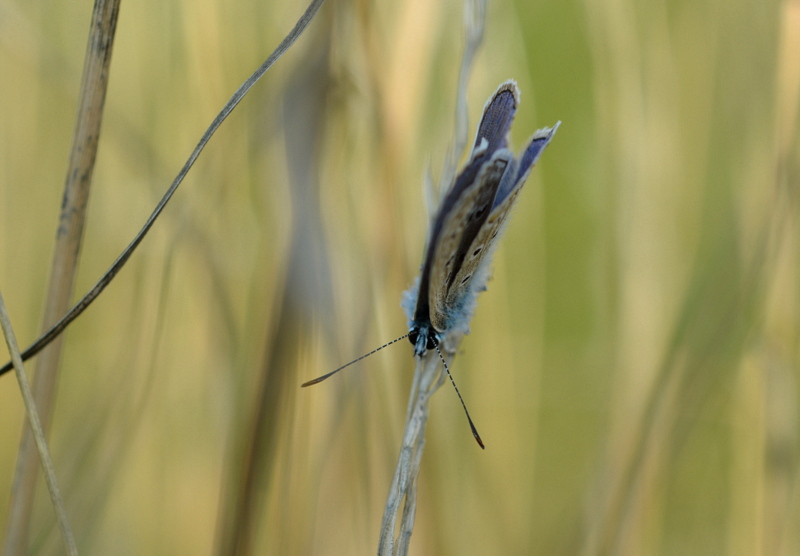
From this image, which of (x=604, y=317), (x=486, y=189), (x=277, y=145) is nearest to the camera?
(x=486, y=189)

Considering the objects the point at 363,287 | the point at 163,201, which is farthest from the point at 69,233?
the point at 363,287

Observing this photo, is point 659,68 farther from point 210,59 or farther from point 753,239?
point 210,59

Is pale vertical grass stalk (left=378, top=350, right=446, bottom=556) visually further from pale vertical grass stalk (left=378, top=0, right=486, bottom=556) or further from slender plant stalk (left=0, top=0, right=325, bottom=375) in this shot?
slender plant stalk (left=0, top=0, right=325, bottom=375)

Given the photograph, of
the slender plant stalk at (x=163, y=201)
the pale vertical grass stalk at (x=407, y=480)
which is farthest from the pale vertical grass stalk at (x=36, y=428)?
the pale vertical grass stalk at (x=407, y=480)

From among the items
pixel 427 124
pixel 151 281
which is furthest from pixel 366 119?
pixel 151 281

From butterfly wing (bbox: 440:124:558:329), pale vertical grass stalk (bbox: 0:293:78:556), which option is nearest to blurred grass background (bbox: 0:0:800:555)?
butterfly wing (bbox: 440:124:558:329)
